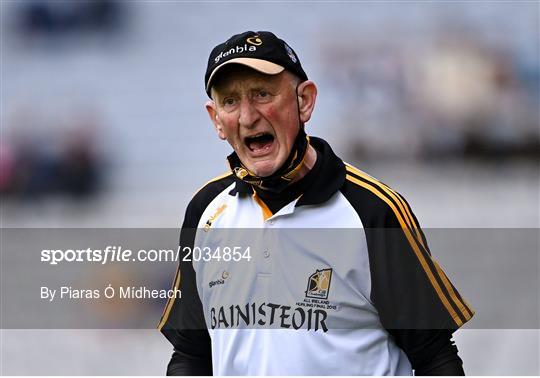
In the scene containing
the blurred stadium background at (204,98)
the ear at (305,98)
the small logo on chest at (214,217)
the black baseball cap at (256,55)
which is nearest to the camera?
the black baseball cap at (256,55)

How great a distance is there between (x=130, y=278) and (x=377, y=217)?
4.62 meters

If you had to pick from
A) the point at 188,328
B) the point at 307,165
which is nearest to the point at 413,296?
the point at 307,165

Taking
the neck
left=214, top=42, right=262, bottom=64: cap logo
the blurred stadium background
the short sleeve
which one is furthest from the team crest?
the blurred stadium background

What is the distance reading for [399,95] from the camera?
366 inches

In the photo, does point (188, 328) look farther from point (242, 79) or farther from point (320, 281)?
point (242, 79)

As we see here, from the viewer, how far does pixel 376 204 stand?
237 centimetres

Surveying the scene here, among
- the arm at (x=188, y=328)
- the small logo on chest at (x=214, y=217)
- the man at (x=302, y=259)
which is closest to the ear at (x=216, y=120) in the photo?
the man at (x=302, y=259)

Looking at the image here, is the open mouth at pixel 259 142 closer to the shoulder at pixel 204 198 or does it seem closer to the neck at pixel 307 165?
the neck at pixel 307 165

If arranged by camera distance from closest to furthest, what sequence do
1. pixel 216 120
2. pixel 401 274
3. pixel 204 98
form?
pixel 401 274, pixel 216 120, pixel 204 98

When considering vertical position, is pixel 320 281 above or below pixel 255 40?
below

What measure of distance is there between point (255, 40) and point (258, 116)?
0.19 meters

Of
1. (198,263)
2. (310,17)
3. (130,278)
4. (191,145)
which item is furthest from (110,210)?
(198,263)

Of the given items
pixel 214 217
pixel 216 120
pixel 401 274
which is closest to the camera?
pixel 401 274

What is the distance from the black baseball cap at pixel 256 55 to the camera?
90.9 inches
